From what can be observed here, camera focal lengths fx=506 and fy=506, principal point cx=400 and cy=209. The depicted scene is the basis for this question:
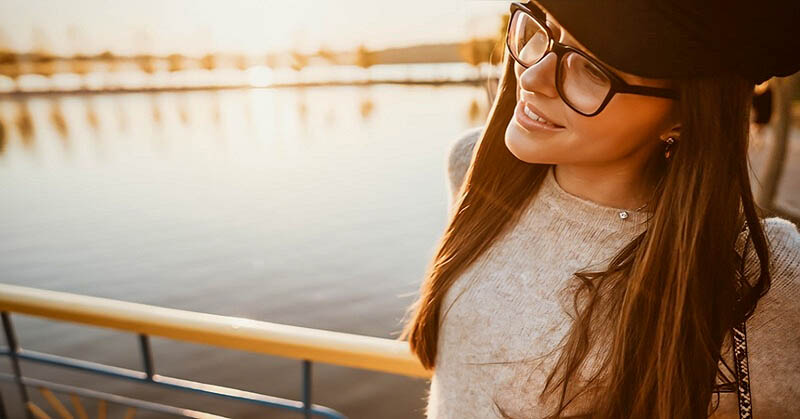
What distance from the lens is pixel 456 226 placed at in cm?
102

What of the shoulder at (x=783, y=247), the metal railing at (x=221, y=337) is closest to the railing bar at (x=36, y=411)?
the metal railing at (x=221, y=337)

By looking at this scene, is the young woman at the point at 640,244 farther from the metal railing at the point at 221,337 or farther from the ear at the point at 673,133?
the metal railing at the point at 221,337

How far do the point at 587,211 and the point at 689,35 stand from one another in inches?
12.8

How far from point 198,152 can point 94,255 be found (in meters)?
17.0

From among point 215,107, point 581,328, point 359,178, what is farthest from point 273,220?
point 215,107

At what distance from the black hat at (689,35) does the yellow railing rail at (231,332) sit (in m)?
0.79

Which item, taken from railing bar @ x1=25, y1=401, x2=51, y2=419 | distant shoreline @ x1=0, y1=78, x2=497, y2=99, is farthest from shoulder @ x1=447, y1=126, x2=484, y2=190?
distant shoreline @ x1=0, y1=78, x2=497, y2=99

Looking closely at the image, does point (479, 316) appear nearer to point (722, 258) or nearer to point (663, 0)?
point (722, 258)

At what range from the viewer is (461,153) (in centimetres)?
114

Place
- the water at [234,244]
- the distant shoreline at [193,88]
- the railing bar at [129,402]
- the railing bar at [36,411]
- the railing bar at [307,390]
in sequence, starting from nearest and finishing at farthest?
1. the railing bar at [307,390]
2. the railing bar at [129,402]
3. the railing bar at [36,411]
4. the water at [234,244]
5. the distant shoreline at [193,88]

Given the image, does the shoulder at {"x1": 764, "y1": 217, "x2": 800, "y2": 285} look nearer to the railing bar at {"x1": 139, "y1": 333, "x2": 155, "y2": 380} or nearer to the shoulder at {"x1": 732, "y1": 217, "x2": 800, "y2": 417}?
the shoulder at {"x1": 732, "y1": 217, "x2": 800, "y2": 417}

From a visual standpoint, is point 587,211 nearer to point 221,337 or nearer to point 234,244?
point 221,337

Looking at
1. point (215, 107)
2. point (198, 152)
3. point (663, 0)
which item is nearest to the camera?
point (663, 0)

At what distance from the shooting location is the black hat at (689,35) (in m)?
0.64
